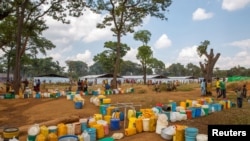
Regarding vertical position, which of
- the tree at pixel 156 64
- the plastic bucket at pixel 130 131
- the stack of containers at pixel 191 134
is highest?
the tree at pixel 156 64

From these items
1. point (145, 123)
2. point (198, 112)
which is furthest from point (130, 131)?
point (198, 112)

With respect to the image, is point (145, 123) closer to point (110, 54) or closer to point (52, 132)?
point (52, 132)

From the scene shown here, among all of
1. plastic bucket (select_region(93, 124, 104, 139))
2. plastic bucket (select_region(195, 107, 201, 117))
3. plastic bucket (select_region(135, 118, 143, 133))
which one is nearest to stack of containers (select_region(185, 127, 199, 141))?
plastic bucket (select_region(135, 118, 143, 133))

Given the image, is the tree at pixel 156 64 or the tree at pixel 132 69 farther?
the tree at pixel 132 69

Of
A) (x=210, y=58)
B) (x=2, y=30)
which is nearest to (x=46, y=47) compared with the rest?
(x=2, y=30)

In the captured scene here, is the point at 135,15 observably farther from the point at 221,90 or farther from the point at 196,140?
the point at 196,140

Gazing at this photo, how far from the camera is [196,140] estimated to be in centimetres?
728

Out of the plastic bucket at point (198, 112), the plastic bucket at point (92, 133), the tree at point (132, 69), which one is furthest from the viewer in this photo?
the tree at point (132, 69)

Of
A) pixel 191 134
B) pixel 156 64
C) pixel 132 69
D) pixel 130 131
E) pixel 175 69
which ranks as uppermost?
pixel 132 69

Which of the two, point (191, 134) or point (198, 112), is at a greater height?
point (198, 112)

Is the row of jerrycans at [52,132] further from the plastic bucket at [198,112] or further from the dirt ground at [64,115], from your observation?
the plastic bucket at [198,112]

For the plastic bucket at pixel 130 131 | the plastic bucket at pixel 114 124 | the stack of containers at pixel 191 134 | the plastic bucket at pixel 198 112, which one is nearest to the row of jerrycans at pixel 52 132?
the plastic bucket at pixel 114 124

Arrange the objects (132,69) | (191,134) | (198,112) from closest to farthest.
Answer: (191,134), (198,112), (132,69)

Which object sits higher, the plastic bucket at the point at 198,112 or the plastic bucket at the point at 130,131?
the plastic bucket at the point at 198,112
